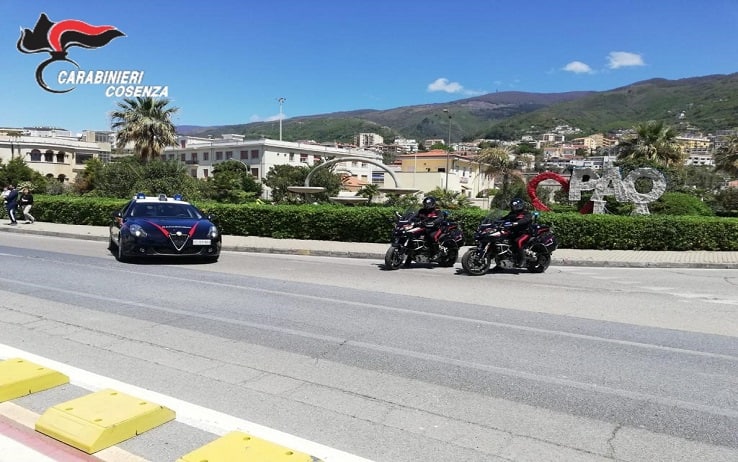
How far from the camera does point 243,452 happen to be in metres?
3.29

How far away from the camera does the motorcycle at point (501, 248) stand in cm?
1148

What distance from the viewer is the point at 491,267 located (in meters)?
12.7

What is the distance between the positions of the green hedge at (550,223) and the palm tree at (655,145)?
80.9 ft

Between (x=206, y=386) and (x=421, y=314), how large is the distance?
357 cm

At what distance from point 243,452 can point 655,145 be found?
43.1 meters

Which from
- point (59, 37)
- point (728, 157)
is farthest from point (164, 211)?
point (728, 157)

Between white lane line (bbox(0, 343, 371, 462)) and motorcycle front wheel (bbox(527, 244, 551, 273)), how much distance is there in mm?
9262

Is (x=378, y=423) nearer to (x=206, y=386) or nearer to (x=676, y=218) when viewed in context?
(x=206, y=386)

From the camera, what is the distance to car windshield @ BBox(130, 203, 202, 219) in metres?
12.5

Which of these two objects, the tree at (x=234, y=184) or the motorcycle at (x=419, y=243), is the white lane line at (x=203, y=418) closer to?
the motorcycle at (x=419, y=243)

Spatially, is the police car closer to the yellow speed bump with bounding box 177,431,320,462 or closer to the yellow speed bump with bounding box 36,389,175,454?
the yellow speed bump with bounding box 36,389,175,454

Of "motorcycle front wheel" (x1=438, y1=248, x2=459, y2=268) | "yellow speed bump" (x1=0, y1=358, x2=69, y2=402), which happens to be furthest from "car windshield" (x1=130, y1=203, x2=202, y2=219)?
"yellow speed bump" (x1=0, y1=358, x2=69, y2=402)

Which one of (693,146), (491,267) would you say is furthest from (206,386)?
(693,146)

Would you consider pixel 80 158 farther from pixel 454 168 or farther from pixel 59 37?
pixel 59 37
